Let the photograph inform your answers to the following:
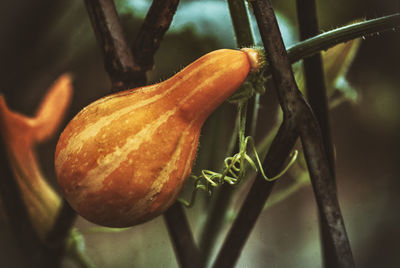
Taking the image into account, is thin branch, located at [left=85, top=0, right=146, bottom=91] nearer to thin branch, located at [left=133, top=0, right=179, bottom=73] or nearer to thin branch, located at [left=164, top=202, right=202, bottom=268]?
thin branch, located at [left=133, top=0, right=179, bottom=73]

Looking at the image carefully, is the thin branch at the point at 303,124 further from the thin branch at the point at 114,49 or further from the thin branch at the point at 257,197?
the thin branch at the point at 114,49

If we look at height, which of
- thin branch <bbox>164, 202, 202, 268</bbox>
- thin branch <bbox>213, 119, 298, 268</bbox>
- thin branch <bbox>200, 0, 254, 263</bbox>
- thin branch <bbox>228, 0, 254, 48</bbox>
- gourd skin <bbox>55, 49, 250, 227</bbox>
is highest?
thin branch <bbox>228, 0, 254, 48</bbox>

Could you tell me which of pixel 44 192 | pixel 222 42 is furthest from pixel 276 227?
pixel 44 192

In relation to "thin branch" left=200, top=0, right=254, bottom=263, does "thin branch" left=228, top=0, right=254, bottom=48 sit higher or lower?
higher

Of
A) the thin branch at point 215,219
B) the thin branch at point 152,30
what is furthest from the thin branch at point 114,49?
the thin branch at point 215,219

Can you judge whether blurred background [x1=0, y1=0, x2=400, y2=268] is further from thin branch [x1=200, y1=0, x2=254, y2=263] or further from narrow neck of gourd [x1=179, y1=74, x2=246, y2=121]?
narrow neck of gourd [x1=179, y1=74, x2=246, y2=121]

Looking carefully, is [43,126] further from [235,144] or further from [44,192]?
[235,144]

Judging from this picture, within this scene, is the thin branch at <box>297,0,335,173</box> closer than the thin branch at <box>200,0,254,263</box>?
Yes

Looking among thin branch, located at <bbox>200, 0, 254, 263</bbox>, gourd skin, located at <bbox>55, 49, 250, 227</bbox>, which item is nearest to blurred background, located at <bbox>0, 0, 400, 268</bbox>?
thin branch, located at <bbox>200, 0, 254, 263</bbox>
